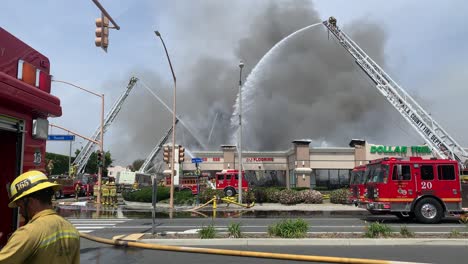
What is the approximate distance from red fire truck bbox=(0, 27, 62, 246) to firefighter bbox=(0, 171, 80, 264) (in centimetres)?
91

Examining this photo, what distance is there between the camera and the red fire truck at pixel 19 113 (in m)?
3.03

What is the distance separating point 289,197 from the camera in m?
26.6

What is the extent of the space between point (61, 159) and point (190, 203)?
2563 inches

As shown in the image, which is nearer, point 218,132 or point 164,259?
point 164,259

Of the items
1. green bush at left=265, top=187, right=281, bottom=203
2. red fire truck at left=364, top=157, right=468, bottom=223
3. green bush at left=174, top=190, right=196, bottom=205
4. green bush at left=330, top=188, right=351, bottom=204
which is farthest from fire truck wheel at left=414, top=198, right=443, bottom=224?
green bush at left=174, top=190, right=196, bottom=205

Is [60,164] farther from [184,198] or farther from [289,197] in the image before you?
[289,197]

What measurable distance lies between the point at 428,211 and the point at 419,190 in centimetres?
78

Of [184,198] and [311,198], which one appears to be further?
[184,198]

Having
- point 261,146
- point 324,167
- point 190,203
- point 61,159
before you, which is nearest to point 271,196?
point 190,203

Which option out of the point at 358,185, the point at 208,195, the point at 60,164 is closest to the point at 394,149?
the point at 208,195

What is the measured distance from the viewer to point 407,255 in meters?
8.53

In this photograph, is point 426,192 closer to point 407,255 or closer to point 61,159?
point 407,255

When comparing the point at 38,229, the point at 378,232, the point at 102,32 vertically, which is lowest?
the point at 378,232

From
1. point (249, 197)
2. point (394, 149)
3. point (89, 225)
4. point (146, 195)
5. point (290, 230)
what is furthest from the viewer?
point (394, 149)
